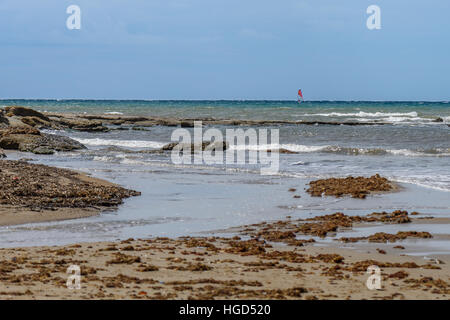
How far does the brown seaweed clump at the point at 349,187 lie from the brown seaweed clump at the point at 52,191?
13.8ft

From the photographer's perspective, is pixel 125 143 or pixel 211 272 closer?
pixel 211 272

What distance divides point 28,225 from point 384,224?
5.73 m

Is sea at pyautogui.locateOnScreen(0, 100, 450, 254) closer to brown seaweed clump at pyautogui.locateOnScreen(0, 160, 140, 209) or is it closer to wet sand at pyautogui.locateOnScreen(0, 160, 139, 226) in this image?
wet sand at pyautogui.locateOnScreen(0, 160, 139, 226)

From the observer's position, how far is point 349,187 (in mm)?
14320

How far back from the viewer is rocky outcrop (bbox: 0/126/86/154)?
84.6 ft

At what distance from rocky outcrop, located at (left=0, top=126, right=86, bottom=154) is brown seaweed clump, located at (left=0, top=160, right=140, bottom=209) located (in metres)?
11.4

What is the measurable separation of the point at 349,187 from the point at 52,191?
655 centimetres

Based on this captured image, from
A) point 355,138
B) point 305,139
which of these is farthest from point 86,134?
point 355,138

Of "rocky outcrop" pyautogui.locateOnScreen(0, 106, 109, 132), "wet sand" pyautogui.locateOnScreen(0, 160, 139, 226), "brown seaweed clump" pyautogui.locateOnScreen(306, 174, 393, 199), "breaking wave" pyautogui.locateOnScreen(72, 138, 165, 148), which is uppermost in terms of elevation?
"rocky outcrop" pyautogui.locateOnScreen(0, 106, 109, 132)

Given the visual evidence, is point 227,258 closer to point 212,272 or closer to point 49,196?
point 212,272

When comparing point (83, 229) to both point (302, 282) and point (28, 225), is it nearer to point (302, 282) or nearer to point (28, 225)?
point (28, 225)

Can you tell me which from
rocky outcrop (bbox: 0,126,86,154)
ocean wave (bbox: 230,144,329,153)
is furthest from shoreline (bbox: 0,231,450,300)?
ocean wave (bbox: 230,144,329,153)

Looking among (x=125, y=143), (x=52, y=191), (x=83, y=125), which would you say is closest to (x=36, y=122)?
(x=83, y=125)
